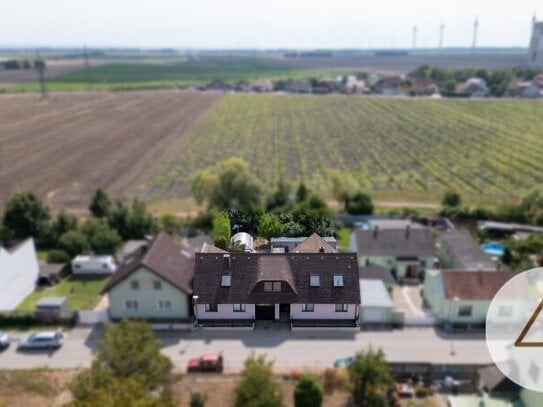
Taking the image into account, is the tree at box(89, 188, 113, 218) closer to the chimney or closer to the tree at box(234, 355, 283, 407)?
the tree at box(234, 355, 283, 407)

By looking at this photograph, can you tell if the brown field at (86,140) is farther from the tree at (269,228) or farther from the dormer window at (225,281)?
the dormer window at (225,281)

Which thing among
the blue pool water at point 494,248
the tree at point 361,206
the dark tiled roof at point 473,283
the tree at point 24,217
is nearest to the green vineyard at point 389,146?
the tree at point 361,206

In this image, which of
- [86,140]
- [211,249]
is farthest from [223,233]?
[86,140]

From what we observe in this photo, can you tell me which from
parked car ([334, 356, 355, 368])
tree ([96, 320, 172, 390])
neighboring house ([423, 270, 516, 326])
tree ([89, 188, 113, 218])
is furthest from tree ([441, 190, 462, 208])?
tree ([96, 320, 172, 390])

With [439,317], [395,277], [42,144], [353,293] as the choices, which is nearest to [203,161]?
[42,144]

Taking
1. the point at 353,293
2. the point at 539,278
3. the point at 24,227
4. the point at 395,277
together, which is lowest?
the point at 395,277

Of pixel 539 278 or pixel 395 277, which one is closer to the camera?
pixel 539 278

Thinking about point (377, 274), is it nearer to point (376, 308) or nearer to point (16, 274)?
point (376, 308)

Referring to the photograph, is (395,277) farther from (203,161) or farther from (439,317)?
(203,161)
